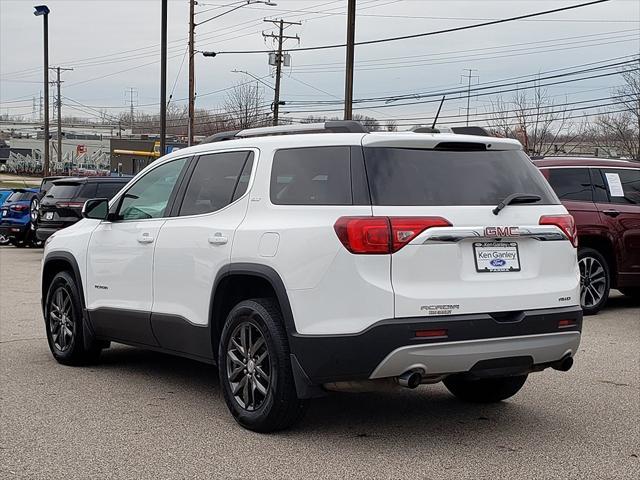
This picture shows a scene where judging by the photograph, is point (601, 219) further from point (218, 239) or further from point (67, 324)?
point (218, 239)

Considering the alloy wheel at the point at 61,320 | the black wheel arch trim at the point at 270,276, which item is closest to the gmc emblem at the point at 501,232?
the black wheel arch trim at the point at 270,276

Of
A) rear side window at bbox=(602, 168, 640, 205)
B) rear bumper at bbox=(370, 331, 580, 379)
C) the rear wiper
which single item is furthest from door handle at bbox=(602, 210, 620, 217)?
rear bumper at bbox=(370, 331, 580, 379)

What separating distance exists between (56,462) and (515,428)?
290cm

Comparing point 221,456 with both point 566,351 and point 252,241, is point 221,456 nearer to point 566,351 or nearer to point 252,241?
point 252,241

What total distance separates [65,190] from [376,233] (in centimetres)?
1699

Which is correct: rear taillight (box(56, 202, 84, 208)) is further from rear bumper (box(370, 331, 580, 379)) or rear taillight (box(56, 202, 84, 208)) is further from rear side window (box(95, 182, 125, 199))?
rear bumper (box(370, 331, 580, 379))

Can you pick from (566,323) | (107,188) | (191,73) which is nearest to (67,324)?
(566,323)

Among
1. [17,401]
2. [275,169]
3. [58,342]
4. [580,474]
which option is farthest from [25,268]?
[580,474]

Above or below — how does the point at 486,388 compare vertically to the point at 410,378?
below

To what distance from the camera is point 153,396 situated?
6910mm

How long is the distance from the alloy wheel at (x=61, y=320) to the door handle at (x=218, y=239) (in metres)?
2.47

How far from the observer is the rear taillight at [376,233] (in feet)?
16.8

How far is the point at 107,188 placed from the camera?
840 inches

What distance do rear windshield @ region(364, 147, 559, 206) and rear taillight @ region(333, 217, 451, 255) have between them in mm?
146
